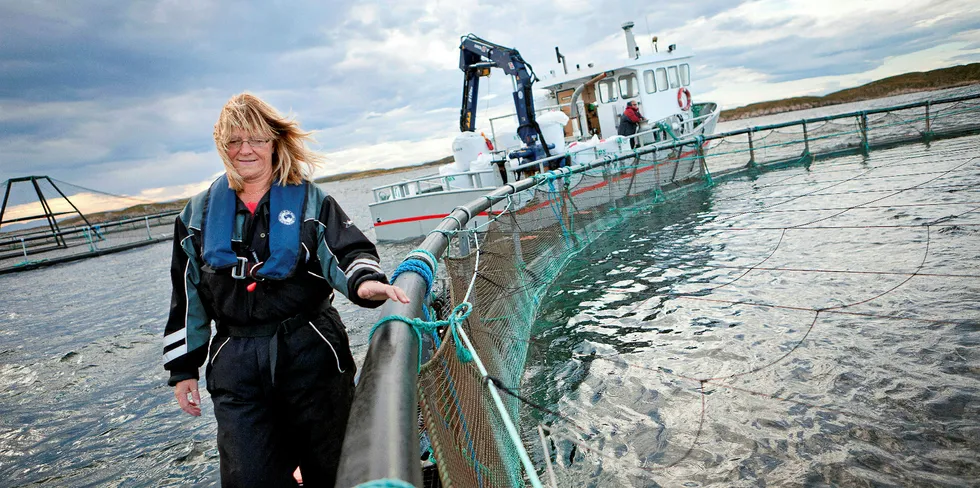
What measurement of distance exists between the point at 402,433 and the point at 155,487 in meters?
4.60

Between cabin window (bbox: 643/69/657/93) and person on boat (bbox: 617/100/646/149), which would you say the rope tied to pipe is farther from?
cabin window (bbox: 643/69/657/93)

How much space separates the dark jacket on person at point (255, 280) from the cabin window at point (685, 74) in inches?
821

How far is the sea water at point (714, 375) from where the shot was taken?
2822mm

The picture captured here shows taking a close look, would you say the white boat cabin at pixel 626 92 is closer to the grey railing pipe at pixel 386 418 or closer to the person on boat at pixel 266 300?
the person on boat at pixel 266 300

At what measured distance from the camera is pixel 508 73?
52.1 ft

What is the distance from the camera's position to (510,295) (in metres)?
4.48

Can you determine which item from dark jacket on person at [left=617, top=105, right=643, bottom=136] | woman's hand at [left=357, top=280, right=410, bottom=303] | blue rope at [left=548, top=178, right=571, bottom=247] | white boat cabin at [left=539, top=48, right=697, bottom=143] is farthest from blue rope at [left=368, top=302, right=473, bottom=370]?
white boat cabin at [left=539, top=48, right=697, bottom=143]

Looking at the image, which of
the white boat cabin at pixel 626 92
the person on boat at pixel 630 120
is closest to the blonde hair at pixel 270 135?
the person on boat at pixel 630 120

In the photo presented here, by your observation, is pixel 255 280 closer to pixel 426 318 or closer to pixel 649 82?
pixel 426 318

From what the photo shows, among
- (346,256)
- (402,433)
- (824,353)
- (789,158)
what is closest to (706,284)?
(824,353)

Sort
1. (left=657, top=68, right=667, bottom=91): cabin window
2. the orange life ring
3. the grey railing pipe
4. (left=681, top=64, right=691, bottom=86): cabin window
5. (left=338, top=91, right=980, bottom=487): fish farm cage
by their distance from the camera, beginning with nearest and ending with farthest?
the grey railing pipe → (left=338, top=91, right=980, bottom=487): fish farm cage → (left=657, top=68, right=667, bottom=91): cabin window → the orange life ring → (left=681, top=64, right=691, bottom=86): cabin window

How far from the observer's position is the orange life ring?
20.2m

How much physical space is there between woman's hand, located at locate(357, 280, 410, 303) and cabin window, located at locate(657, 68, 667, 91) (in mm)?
19466

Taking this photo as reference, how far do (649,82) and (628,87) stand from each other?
75 cm
